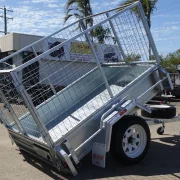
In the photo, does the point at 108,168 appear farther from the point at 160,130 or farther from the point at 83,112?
the point at 160,130

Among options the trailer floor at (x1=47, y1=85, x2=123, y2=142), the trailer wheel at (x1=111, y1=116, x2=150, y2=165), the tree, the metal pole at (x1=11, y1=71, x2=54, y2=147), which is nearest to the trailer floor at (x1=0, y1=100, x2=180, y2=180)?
the trailer wheel at (x1=111, y1=116, x2=150, y2=165)

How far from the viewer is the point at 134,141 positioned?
5578mm

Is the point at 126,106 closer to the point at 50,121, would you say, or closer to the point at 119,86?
the point at 119,86

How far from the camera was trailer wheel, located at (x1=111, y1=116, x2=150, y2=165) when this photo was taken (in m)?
5.29

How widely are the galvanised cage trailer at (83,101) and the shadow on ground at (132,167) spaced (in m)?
0.17

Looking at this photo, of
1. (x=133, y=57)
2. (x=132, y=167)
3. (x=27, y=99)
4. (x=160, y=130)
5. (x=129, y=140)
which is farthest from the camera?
(x=160, y=130)

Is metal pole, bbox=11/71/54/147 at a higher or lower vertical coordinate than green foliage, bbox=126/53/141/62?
higher

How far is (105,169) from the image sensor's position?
5.39 m

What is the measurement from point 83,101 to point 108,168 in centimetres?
185

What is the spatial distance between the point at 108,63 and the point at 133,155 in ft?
8.53

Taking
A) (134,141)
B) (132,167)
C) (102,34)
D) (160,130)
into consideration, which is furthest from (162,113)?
(102,34)

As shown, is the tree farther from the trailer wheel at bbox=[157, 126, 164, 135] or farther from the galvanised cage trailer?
the trailer wheel at bbox=[157, 126, 164, 135]

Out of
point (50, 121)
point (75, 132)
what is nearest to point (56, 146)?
point (75, 132)

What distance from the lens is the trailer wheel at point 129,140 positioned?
208 inches
